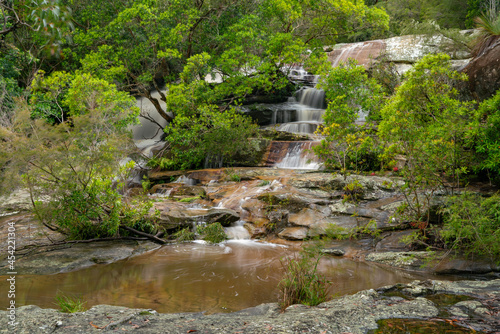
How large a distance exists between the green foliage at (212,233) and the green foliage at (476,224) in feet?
16.3

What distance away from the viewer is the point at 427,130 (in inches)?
288

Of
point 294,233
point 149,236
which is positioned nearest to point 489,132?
point 294,233

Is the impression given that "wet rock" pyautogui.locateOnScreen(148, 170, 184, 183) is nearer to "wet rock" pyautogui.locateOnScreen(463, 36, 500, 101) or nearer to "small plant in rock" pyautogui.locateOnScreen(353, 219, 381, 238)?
"small plant in rock" pyautogui.locateOnScreen(353, 219, 381, 238)

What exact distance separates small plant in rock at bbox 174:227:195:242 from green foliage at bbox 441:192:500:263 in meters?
5.59

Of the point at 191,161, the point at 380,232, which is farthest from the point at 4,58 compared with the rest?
the point at 380,232

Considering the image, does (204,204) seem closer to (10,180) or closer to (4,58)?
(10,180)

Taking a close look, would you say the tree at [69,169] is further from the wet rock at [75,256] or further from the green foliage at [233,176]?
the green foliage at [233,176]

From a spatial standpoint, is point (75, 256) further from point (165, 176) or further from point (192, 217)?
point (165, 176)

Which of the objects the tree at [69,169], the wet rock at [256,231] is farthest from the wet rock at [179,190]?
the tree at [69,169]

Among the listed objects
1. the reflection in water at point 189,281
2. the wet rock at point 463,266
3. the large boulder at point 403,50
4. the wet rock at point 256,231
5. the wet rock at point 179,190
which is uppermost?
the large boulder at point 403,50

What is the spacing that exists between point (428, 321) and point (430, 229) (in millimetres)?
3594

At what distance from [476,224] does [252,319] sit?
4236 mm

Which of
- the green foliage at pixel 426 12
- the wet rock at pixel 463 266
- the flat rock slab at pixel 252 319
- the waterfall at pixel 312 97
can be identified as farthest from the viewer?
the green foliage at pixel 426 12

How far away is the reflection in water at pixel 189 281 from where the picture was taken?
5.23m
